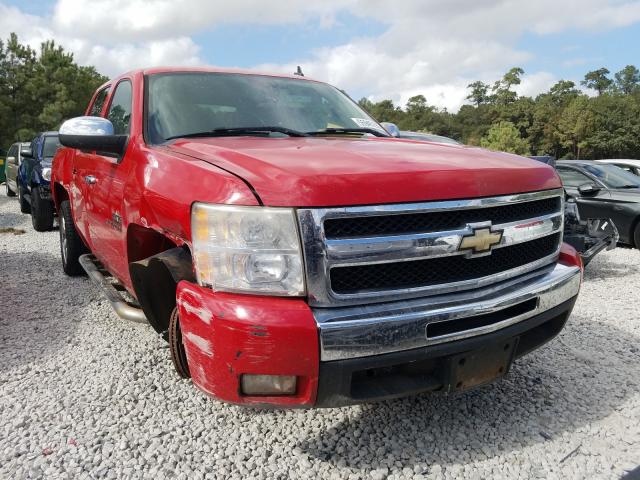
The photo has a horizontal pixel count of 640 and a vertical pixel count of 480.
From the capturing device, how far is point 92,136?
2840mm

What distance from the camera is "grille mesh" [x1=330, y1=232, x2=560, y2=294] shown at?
195cm

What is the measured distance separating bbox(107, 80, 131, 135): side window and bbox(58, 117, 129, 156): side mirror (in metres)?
0.17

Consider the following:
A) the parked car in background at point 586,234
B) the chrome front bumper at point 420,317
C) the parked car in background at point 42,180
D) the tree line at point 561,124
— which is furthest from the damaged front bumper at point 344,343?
the tree line at point 561,124

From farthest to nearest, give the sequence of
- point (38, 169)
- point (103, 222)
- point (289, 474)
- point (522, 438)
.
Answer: point (38, 169) → point (103, 222) → point (522, 438) → point (289, 474)

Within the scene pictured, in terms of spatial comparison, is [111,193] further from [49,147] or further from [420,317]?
[49,147]

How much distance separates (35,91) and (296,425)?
3577cm

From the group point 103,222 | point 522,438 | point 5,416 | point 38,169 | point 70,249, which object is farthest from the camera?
point 38,169

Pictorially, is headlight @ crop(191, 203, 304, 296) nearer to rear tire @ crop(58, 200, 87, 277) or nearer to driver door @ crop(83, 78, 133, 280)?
driver door @ crop(83, 78, 133, 280)

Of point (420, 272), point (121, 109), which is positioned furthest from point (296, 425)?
point (121, 109)

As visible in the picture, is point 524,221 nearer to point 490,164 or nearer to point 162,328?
point 490,164

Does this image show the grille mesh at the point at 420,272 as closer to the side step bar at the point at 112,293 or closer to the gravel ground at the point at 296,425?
the gravel ground at the point at 296,425

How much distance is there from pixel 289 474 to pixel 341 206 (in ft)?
3.91

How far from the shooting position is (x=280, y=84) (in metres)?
3.57

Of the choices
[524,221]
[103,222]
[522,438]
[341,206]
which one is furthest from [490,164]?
[103,222]
